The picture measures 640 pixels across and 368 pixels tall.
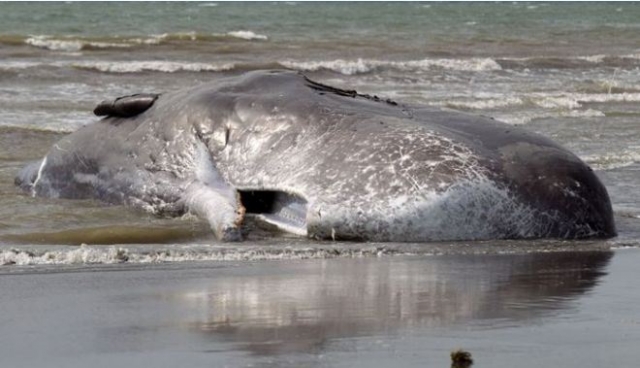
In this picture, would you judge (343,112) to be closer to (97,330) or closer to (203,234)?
(203,234)

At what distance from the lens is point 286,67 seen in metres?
32.8

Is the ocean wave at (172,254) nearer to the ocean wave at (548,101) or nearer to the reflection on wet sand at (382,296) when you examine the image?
the reflection on wet sand at (382,296)

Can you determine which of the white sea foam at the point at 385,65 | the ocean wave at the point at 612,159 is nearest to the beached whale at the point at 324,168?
the ocean wave at the point at 612,159

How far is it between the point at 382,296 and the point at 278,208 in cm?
291

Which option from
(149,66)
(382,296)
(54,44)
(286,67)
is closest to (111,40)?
(54,44)

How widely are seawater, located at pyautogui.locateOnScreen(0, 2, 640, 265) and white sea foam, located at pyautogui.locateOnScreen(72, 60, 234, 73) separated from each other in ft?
0.16

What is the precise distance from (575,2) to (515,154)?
82.4 m

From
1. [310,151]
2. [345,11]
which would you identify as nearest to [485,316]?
[310,151]

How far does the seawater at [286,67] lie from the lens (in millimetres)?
10453

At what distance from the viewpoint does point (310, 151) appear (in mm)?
10844

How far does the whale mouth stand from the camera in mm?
10572

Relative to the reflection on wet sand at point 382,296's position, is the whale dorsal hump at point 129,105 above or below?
above

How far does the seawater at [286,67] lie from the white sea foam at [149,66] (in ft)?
0.16

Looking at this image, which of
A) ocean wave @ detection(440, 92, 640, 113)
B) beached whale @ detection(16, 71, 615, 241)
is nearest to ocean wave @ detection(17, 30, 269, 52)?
ocean wave @ detection(440, 92, 640, 113)
